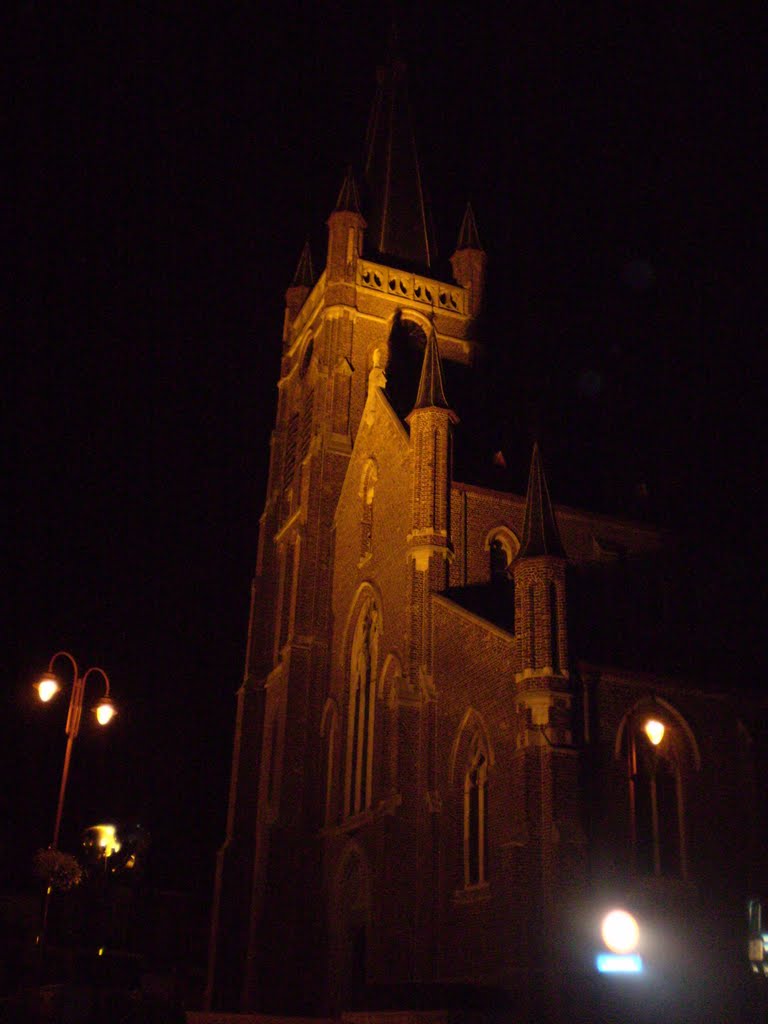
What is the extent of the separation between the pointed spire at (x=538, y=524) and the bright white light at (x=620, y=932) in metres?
8.37

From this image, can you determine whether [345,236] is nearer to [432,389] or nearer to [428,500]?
[432,389]

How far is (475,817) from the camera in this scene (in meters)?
22.6

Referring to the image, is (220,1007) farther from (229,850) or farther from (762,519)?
(762,519)

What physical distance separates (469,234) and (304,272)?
7717 millimetres

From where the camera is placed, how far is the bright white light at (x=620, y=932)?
14.7 meters

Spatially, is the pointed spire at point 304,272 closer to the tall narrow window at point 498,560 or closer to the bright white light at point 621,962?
the tall narrow window at point 498,560

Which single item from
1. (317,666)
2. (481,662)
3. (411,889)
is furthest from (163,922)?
(481,662)

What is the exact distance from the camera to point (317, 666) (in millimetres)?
32812

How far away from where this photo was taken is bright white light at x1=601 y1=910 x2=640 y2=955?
14672 mm

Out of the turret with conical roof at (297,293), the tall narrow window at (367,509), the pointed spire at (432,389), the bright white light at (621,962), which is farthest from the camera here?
the turret with conical roof at (297,293)

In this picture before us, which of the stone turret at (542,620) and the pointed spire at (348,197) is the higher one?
the pointed spire at (348,197)

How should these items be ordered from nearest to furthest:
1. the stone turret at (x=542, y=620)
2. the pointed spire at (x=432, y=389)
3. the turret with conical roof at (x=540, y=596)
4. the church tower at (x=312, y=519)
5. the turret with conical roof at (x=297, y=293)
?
1. the stone turret at (x=542, y=620)
2. the turret with conical roof at (x=540, y=596)
3. the pointed spire at (x=432, y=389)
4. the church tower at (x=312, y=519)
5. the turret with conical roof at (x=297, y=293)

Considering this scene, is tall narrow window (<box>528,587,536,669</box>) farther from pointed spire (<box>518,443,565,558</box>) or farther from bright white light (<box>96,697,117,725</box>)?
bright white light (<box>96,697,117,725</box>)

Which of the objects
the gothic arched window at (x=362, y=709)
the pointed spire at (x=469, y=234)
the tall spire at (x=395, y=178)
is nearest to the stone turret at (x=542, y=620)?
the gothic arched window at (x=362, y=709)
